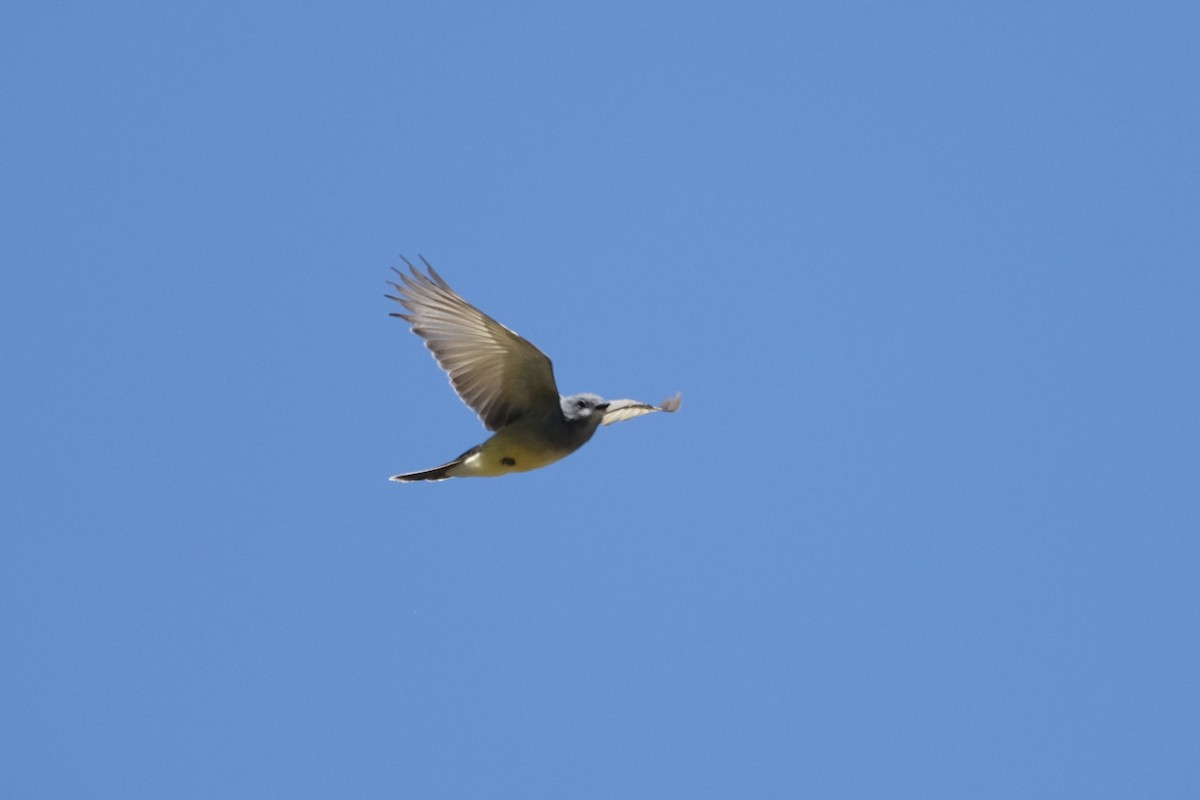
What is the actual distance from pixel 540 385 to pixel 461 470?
1.34 metres

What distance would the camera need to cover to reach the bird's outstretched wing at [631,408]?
16047 millimetres

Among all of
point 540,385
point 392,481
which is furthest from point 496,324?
point 392,481

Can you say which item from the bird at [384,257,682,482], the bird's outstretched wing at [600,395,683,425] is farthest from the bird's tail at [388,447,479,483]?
the bird's outstretched wing at [600,395,683,425]

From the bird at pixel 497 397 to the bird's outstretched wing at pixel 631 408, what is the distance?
1.00 ft

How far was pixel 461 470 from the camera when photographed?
15.6m

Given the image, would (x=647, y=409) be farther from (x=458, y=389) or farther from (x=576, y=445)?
(x=458, y=389)

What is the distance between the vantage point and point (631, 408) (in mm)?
16516

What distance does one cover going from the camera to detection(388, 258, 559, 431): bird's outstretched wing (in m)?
14.8

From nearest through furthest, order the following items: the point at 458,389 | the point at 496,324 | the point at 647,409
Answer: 1. the point at 496,324
2. the point at 458,389
3. the point at 647,409

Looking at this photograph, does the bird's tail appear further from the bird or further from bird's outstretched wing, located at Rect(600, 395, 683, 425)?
bird's outstretched wing, located at Rect(600, 395, 683, 425)

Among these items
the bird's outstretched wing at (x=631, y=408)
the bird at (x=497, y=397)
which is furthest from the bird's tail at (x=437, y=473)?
the bird's outstretched wing at (x=631, y=408)

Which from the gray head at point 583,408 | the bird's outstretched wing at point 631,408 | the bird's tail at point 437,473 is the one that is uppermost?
the bird's outstretched wing at point 631,408

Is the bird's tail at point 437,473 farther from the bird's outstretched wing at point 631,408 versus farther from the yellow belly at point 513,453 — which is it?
the bird's outstretched wing at point 631,408

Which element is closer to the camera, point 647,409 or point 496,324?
point 496,324
